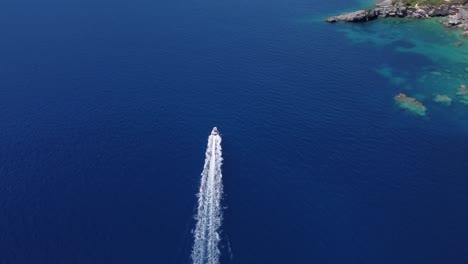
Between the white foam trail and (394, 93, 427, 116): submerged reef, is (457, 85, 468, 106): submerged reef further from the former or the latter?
the white foam trail

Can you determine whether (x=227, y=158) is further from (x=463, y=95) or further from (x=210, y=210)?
(x=463, y=95)

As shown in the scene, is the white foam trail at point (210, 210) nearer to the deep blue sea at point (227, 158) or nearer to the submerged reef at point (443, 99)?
the deep blue sea at point (227, 158)

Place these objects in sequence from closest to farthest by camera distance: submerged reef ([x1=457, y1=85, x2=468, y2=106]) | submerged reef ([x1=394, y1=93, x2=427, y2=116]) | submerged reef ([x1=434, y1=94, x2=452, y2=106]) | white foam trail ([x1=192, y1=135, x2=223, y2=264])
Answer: white foam trail ([x1=192, y1=135, x2=223, y2=264]), submerged reef ([x1=394, y1=93, x2=427, y2=116]), submerged reef ([x1=434, y1=94, x2=452, y2=106]), submerged reef ([x1=457, y1=85, x2=468, y2=106])

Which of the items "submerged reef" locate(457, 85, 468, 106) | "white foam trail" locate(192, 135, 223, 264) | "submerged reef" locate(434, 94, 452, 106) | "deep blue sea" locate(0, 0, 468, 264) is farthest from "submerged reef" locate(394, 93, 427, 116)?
"white foam trail" locate(192, 135, 223, 264)

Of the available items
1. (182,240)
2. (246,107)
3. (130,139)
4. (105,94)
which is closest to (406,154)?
(246,107)

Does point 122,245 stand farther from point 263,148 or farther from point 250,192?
point 263,148

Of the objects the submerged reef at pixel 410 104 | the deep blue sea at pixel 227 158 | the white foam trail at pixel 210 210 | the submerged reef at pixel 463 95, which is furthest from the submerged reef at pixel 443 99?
the white foam trail at pixel 210 210
